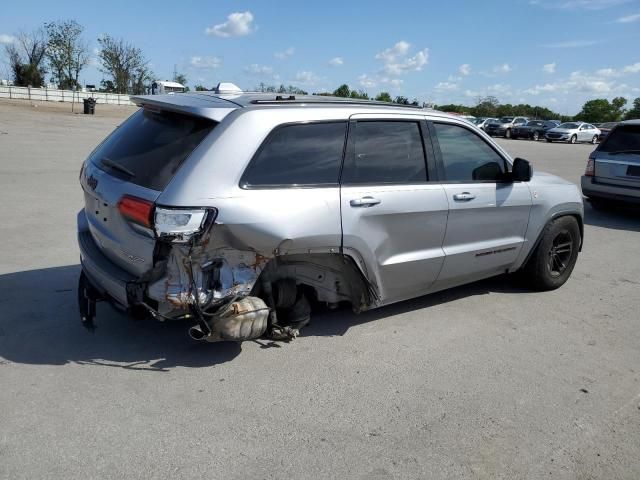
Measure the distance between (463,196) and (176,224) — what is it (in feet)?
7.95

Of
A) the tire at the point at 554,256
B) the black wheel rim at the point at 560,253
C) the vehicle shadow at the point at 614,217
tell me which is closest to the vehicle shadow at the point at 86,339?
the tire at the point at 554,256

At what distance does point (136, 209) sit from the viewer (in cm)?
342

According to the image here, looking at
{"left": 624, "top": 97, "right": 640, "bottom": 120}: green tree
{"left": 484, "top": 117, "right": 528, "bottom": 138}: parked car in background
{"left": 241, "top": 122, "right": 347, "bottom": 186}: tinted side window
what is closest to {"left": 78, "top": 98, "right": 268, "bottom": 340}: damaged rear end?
{"left": 241, "top": 122, "right": 347, "bottom": 186}: tinted side window

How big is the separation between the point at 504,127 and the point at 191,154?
151ft

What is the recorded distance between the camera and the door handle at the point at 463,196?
456 centimetres

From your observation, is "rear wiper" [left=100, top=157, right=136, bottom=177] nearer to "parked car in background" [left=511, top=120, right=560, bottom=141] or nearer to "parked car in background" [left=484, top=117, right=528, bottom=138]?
"parked car in background" [left=511, top=120, right=560, bottom=141]

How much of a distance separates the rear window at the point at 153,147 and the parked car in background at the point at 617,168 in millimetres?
8453

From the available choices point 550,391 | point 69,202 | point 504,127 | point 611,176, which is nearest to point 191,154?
point 550,391

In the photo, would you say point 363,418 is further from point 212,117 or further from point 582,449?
point 212,117

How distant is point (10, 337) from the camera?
13.3ft

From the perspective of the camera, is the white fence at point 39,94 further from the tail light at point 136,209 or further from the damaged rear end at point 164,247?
the tail light at point 136,209

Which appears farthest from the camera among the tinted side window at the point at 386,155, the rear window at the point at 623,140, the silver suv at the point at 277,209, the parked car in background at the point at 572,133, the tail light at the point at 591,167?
the parked car in background at the point at 572,133

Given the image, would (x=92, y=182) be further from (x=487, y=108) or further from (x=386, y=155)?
(x=487, y=108)

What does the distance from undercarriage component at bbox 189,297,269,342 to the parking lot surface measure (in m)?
0.29
